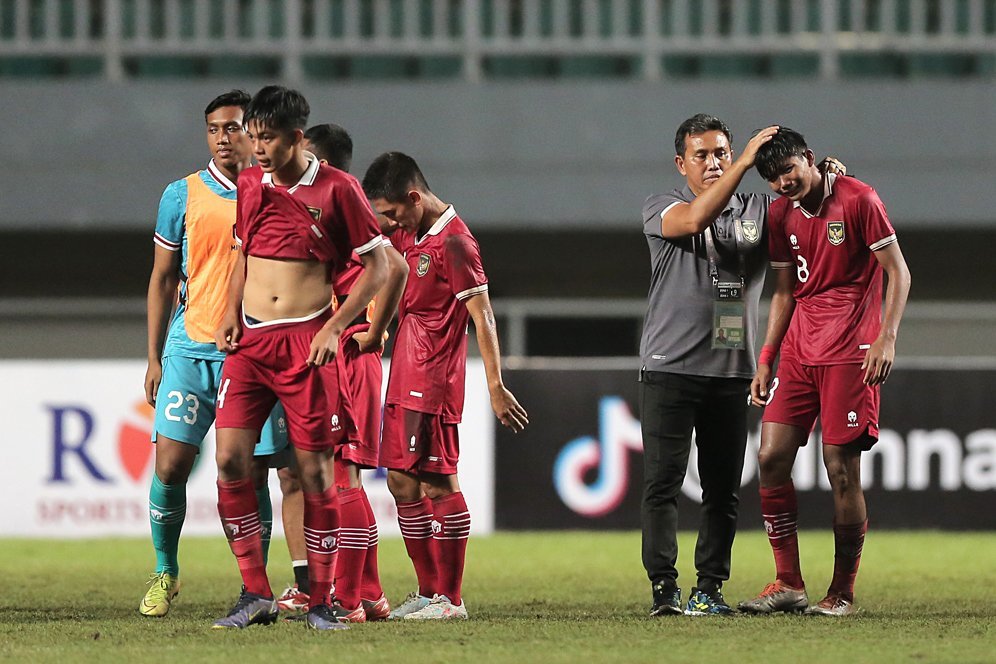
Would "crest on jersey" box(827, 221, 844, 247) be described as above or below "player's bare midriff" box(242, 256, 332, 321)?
above

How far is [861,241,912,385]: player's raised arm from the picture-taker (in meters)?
5.93

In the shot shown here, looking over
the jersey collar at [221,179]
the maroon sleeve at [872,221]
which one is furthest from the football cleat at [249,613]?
the maroon sleeve at [872,221]

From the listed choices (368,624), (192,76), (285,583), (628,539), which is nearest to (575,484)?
(628,539)

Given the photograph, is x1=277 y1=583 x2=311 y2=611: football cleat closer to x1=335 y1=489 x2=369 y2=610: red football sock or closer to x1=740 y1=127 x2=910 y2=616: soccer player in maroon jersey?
x1=335 y1=489 x2=369 y2=610: red football sock

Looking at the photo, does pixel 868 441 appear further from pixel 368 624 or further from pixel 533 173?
pixel 533 173

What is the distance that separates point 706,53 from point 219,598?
9.12m

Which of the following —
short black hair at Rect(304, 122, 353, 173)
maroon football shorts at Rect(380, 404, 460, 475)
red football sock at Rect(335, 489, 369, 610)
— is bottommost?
red football sock at Rect(335, 489, 369, 610)

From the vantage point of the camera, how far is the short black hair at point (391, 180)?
6.12 metres

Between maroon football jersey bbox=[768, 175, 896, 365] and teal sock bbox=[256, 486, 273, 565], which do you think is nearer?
maroon football jersey bbox=[768, 175, 896, 365]

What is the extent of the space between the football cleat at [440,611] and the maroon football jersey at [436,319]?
2.35 feet

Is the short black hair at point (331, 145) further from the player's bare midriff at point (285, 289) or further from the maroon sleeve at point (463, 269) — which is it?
the player's bare midriff at point (285, 289)

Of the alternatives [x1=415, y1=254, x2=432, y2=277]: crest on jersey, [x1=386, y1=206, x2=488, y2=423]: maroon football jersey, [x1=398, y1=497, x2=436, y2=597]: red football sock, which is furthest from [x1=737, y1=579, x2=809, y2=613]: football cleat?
[x1=415, y1=254, x2=432, y2=277]: crest on jersey

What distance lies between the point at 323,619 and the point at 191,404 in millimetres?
1229

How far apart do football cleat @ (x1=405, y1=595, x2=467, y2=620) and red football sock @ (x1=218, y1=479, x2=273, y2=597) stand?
71 centimetres
